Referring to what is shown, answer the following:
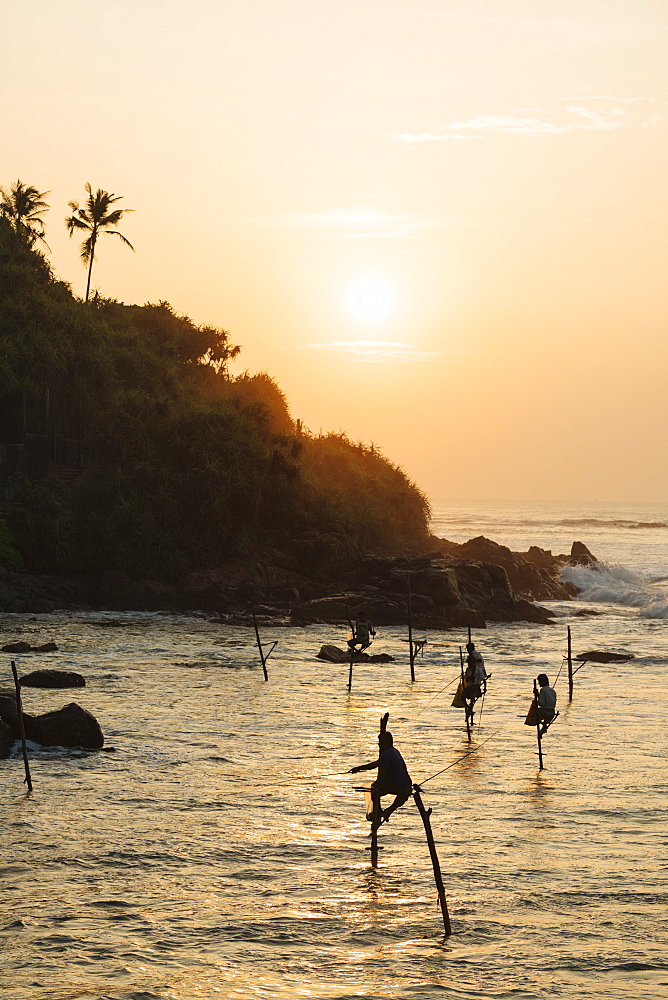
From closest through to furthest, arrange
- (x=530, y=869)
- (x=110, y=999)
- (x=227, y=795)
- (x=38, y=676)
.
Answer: (x=110, y=999), (x=530, y=869), (x=227, y=795), (x=38, y=676)

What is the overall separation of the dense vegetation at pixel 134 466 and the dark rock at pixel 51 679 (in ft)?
74.0

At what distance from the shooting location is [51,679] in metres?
27.3

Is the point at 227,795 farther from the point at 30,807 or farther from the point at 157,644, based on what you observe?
the point at 157,644

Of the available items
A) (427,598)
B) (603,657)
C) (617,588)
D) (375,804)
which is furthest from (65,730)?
(617,588)

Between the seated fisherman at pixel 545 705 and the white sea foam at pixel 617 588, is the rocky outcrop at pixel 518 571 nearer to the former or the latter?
the white sea foam at pixel 617 588

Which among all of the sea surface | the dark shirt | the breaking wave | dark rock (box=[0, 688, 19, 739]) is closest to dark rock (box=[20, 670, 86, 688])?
the sea surface

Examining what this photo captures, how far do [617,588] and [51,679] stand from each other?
4717cm

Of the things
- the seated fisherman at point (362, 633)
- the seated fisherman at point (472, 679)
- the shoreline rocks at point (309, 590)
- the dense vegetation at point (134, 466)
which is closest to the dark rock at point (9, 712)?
the seated fisherman at point (472, 679)

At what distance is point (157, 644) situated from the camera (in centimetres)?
3722

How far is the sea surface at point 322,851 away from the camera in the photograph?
11500mm

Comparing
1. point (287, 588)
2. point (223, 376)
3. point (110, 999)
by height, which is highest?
point (223, 376)

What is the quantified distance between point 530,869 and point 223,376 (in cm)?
6261

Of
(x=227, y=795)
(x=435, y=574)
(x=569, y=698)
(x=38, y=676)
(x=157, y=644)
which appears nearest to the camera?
(x=227, y=795)

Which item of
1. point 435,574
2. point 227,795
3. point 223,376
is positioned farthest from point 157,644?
point 223,376
